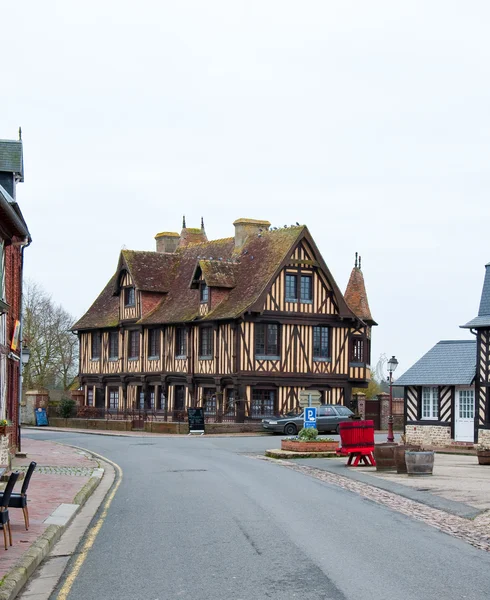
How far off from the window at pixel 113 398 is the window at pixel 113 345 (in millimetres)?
1855

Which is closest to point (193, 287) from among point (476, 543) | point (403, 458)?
point (403, 458)

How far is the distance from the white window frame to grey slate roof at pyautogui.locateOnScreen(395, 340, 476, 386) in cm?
58

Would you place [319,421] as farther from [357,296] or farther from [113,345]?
[113,345]

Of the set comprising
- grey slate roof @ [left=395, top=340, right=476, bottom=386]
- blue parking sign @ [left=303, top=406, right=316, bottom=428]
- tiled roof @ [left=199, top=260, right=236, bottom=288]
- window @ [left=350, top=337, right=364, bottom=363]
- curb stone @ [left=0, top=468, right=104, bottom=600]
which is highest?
tiled roof @ [left=199, top=260, right=236, bottom=288]

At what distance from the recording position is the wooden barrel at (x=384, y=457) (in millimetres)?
25062

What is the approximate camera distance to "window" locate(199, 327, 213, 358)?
4991cm

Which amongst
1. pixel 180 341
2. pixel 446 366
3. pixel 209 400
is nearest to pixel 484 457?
pixel 446 366

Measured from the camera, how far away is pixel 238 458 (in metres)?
29.5

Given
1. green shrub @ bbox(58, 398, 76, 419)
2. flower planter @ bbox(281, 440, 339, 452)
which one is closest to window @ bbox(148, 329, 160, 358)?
green shrub @ bbox(58, 398, 76, 419)

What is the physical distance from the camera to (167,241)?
61344 mm

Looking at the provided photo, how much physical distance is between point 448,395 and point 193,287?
18.3 m

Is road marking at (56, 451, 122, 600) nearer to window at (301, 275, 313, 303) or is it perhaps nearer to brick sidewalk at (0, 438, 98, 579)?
brick sidewalk at (0, 438, 98, 579)

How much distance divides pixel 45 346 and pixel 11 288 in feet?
146

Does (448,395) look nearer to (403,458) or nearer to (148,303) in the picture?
(403,458)
